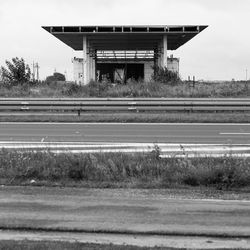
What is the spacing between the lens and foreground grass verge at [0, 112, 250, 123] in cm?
2162

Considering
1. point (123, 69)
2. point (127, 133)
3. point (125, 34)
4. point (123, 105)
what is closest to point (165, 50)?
point (125, 34)

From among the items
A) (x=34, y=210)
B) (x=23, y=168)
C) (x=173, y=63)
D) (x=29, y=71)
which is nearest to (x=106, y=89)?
(x=29, y=71)

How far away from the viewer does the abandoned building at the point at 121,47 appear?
42.9m

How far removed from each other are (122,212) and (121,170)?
8.54ft

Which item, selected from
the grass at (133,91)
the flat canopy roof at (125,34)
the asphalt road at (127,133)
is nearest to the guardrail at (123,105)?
the asphalt road at (127,133)

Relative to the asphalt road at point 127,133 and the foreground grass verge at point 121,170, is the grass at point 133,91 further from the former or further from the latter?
the foreground grass verge at point 121,170

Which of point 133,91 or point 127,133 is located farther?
point 133,91

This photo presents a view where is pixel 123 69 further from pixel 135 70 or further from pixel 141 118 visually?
pixel 141 118

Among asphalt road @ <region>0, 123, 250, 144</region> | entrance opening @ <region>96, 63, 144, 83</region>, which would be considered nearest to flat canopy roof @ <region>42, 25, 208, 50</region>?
entrance opening @ <region>96, 63, 144, 83</region>

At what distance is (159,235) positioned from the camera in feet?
19.2

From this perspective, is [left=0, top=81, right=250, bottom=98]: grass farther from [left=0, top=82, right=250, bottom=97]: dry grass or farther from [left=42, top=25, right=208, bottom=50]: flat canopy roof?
[left=42, top=25, right=208, bottom=50]: flat canopy roof

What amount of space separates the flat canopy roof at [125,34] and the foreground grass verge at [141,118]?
20.1 metres

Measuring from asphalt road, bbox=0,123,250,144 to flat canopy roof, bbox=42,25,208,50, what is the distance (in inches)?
923

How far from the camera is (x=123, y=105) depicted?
24.6m
